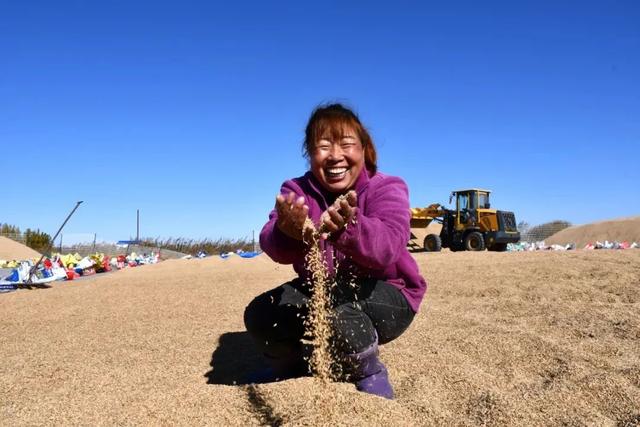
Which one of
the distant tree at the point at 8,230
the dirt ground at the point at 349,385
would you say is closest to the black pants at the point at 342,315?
the dirt ground at the point at 349,385

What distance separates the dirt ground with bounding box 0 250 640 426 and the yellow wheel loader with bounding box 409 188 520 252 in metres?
9.83

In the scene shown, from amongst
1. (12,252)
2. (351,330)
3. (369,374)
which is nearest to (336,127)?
(351,330)

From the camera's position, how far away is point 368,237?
162 centimetres

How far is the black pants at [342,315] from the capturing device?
1825 mm

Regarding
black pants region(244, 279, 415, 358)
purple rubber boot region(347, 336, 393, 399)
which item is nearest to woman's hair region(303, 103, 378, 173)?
black pants region(244, 279, 415, 358)

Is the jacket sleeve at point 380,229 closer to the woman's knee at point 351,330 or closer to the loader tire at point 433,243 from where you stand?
the woman's knee at point 351,330

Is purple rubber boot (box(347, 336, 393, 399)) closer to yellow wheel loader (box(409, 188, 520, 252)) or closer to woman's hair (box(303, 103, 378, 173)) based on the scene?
woman's hair (box(303, 103, 378, 173))

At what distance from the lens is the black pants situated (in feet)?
5.99

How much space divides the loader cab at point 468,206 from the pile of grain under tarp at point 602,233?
37.7 feet

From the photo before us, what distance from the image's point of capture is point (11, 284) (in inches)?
265

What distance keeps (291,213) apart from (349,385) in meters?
0.65

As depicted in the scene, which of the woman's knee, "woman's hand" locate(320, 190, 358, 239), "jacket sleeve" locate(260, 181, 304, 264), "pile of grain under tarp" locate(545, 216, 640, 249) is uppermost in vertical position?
"pile of grain under tarp" locate(545, 216, 640, 249)

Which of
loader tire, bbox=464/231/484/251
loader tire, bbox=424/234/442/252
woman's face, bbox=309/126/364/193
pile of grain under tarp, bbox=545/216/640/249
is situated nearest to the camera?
woman's face, bbox=309/126/364/193

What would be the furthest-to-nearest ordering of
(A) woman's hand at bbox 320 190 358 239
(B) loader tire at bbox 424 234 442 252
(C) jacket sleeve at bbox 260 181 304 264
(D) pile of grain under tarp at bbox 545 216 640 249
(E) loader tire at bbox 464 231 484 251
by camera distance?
(D) pile of grain under tarp at bbox 545 216 640 249 → (B) loader tire at bbox 424 234 442 252 → (E) loader tire at bbox 464 231 484 251 → (C) jacket sleeve at bbox 260 181 304 264 → (A) woman's hand at bbox 320 190 358 239
